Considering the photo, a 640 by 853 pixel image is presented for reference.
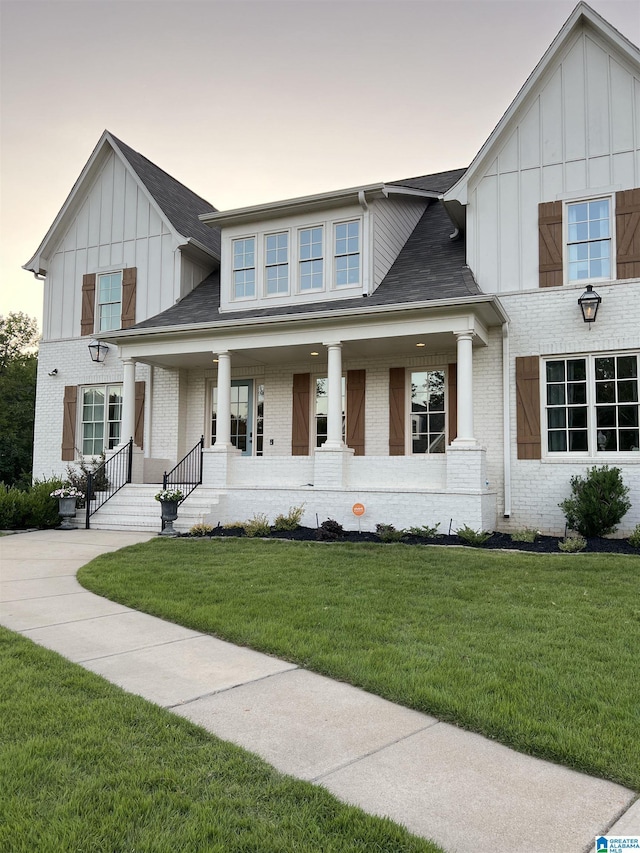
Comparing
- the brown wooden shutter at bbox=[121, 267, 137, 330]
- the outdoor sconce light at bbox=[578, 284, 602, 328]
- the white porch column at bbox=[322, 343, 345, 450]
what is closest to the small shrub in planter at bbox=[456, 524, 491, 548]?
the white porch column at bbox=[322, 343, 345, 450]

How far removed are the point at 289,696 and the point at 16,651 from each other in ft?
7.17

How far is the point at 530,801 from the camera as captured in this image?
2.68 meters

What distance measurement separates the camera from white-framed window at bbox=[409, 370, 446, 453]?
43.5 ft

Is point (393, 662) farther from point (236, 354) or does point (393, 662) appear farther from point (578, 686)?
point (236, 354)

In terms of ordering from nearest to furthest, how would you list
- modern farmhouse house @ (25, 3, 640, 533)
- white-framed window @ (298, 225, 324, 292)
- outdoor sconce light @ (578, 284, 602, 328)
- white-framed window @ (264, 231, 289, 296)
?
1. outdoor sconce light @ (578, 284, 602, 328)
2. modern farmhouse house @ (25, 3, 640, 533)
3. white-framed window @ (298, 225, 324, 292)
4. white-framed window @ (264, 231, 289, 296)

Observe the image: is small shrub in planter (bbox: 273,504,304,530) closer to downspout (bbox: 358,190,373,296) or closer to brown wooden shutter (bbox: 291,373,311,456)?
brown wooden shutter (bbox: 291,373,311,456)

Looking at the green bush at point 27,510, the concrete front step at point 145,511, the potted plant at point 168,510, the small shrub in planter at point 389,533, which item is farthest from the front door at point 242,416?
the small shrub in planter at point 389,533

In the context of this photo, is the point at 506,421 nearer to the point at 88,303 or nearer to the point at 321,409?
the point at 321,409

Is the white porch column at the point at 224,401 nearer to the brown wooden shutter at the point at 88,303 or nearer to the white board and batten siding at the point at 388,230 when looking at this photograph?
the white board and batten siding at the point at 388,230

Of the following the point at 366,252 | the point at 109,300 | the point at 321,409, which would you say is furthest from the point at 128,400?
the point at 366,252

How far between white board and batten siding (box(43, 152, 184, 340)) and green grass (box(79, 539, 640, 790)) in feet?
29.1

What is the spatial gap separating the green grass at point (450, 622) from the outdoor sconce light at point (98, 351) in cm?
Answer: 802

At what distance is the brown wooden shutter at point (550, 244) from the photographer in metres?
12.0

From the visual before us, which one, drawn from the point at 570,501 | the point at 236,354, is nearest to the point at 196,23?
the point at 236,354
